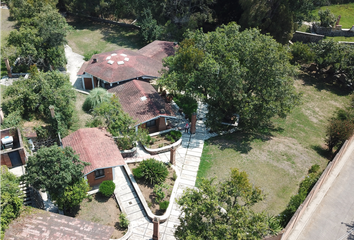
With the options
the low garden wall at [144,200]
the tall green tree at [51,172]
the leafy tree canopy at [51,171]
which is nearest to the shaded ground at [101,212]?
the low garden wall at [144,200]

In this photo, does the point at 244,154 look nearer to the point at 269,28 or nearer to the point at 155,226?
the point at 155,226

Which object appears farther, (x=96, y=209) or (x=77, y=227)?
(x=96, y=209)

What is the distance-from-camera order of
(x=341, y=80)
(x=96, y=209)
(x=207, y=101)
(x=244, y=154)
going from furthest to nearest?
1. (x=341, y=80)
2. (x=207, y=101)
3. (x=244, y=154)
4. (x=96, y=209)

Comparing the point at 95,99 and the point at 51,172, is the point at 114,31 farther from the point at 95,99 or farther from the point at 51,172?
the point at 51,172

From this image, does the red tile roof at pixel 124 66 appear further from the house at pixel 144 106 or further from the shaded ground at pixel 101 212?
the shaded ground at pixel 101 212

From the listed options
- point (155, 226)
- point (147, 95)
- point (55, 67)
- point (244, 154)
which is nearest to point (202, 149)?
point (244, 154)

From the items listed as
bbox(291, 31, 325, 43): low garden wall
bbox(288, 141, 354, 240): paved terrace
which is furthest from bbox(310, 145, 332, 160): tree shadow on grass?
bbox(291, 31, 325, 43): low garden wall

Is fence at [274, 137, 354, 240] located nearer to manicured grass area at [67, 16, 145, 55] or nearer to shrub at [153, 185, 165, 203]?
shrub at [153, 185, 165, 203]
